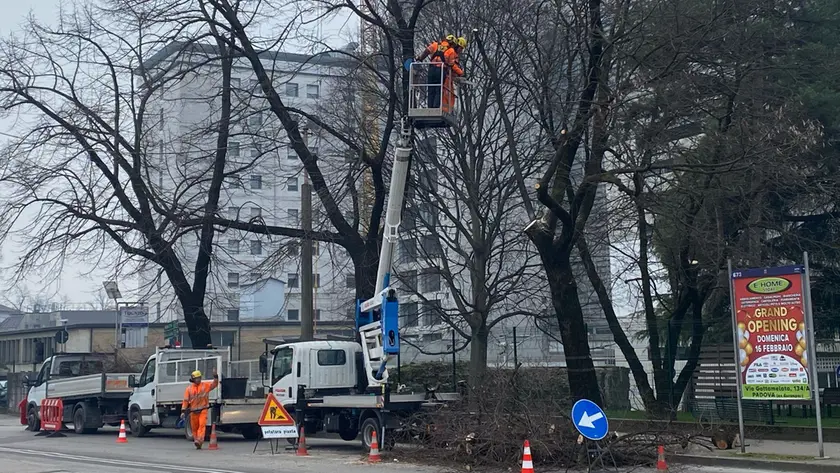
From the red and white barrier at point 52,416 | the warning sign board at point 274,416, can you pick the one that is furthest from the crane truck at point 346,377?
the red and white barrier at point 52,416

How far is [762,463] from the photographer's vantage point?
16.4 meters

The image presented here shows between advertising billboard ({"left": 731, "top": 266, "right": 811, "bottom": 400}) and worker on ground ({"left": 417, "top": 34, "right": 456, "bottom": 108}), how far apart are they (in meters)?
6.96

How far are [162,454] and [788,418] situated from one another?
1484 centimetres

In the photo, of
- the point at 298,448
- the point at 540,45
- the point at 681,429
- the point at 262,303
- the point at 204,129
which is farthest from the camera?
the point at 262,303

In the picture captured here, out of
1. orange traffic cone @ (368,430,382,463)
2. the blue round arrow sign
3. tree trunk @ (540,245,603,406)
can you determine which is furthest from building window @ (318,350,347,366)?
the blue round arrow sign

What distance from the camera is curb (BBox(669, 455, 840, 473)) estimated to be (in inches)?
613

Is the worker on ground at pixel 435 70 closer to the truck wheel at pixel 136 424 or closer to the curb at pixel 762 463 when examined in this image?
the curb at pixel 762 463

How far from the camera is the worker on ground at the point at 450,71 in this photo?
1908cm

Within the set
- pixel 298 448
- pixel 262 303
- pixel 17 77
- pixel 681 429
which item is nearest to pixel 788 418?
pixel 681 429

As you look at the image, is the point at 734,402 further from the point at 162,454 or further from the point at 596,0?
the point at 162,454

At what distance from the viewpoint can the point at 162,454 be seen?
21.2 meters

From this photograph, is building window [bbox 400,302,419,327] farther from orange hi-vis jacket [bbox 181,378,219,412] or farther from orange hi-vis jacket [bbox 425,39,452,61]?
orange hi-vis jacket [bbox 425,39,452,61]

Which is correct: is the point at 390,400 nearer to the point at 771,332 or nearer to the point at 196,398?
the point at 196,398

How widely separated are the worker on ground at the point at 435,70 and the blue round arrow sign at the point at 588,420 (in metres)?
7.99
